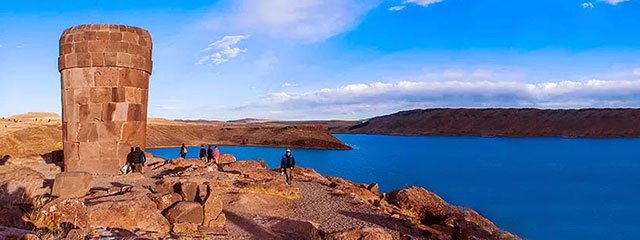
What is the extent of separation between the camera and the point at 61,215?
8.48m

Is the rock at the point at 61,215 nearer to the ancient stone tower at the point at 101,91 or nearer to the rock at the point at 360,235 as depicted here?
the rock at the point at 360,235

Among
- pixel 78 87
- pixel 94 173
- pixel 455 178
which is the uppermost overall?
pixel 78 87

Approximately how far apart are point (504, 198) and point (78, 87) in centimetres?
2119

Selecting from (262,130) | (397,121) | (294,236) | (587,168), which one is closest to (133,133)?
(294,236)

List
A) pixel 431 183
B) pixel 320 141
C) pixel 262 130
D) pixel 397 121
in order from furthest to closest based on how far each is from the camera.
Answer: pixel 397 121 → pixel 262 130 → pixel 320 141 → pixel 431 183

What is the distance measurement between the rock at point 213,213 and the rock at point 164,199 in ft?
2.46

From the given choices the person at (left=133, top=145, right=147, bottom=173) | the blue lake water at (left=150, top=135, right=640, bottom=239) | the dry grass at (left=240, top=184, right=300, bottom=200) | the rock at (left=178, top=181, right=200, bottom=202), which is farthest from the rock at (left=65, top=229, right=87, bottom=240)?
the blue lake water at (left=150, top=135, right=640, bottom=239)

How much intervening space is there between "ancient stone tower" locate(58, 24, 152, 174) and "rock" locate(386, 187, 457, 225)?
7826 mm

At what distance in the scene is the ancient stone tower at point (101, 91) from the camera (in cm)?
1515

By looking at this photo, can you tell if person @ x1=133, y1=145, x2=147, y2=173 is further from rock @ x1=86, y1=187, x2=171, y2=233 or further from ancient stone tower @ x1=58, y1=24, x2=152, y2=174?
rock @ x1=86, y1=187, x2=171, y2=233

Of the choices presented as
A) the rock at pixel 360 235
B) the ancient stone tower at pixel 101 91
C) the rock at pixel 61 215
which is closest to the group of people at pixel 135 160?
the ancient stone tower at pixel 101 91

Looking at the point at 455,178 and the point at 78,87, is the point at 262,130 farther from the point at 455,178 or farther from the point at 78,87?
the point at 78,87

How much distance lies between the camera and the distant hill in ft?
327

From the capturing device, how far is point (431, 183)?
3338cm
